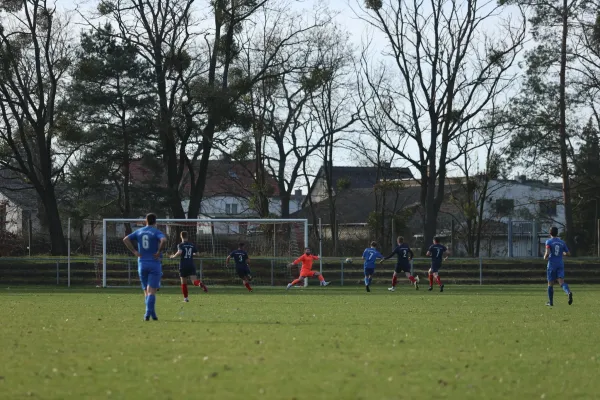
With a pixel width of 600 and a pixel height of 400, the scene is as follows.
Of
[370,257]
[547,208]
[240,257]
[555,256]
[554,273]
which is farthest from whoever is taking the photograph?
[547,208]

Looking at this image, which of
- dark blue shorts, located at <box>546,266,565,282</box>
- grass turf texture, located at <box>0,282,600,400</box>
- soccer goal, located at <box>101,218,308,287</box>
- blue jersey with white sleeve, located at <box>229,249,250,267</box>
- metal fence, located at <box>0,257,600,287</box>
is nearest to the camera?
grass turf texture, located at <box>0,282,600,400</box>

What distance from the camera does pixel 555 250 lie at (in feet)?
79.7

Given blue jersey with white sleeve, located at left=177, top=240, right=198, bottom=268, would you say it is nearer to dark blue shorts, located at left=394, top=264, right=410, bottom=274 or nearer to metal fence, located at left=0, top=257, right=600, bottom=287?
dark blue shorts, located at left=394, top=264, right=410, bottom=274

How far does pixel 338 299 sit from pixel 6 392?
19.6m

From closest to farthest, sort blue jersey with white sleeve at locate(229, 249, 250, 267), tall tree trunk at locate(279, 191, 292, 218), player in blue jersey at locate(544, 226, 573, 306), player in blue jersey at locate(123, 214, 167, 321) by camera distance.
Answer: player in blue jersey at locate(123, 214, 167, 321)
player in blue jersey at locate(544, 226, 573, 306)
blue jersey with white sleeve at locate(229, 249, 250, 267)
tall tree trunk at locate(279, 191, 292, 218)

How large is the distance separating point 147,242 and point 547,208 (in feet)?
156

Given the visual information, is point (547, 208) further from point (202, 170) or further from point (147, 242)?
point (147, 242)

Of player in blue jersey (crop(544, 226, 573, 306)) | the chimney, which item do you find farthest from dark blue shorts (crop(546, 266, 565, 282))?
the chimney

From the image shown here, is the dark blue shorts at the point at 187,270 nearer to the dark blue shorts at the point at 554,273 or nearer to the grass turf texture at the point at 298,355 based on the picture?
the grass turf texture at the point at 298,355

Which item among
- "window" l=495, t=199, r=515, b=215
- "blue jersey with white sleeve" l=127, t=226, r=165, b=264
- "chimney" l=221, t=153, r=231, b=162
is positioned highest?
"chimney" l=221, t=153, r=231, b=162

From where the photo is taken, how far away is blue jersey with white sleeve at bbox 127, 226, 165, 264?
1850 cm

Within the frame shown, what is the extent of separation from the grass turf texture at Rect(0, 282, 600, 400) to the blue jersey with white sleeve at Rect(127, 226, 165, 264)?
1.26 m

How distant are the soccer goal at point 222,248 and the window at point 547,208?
20280mm

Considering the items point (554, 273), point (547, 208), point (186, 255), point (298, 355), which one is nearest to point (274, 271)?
point (186, 255)
